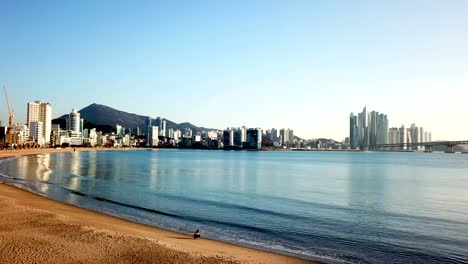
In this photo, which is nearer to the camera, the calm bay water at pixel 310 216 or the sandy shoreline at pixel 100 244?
the sandy shoreline at pixel 100 244

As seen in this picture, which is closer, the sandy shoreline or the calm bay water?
the sandy shoreline

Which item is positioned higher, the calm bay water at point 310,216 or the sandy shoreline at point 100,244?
the sandy shoreline at point 100,244

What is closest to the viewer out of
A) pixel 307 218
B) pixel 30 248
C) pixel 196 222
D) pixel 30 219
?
pixel 30 248

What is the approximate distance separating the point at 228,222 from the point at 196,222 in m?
1.72

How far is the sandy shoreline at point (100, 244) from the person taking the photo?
12.4 metres

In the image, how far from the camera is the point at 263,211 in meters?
24.1

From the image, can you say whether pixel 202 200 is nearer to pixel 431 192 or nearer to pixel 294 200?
pixel 294 200

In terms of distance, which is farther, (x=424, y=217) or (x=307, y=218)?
(x=424, y=217)

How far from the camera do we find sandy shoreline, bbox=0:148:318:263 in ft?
40.6

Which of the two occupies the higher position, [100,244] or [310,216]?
[100,244]

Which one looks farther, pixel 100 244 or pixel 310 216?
pixel 310 216

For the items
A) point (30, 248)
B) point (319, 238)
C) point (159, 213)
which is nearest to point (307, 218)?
point (319, 238)

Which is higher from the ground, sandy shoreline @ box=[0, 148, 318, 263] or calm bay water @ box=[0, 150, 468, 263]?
sandy shoreline @ box=[0, 148, 318, 263]

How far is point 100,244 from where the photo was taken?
46.2ft
